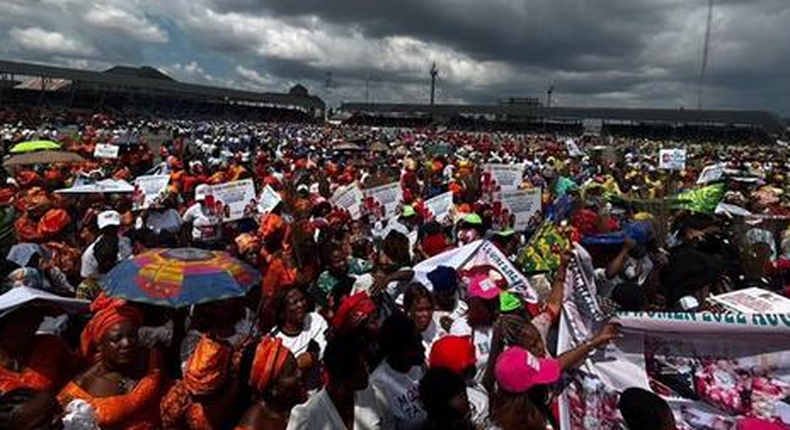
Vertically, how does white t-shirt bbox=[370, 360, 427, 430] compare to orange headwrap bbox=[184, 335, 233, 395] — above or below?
below

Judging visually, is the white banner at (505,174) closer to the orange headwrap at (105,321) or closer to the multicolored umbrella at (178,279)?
the multicolored umbrella at (178,279)

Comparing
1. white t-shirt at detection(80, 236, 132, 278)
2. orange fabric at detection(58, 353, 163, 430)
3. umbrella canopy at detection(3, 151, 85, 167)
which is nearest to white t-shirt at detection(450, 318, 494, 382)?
orange fabric at detection(58, 353, 163, 430)

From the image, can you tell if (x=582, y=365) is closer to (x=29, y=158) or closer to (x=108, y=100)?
(x=29, y=158)

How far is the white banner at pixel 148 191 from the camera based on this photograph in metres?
8.75

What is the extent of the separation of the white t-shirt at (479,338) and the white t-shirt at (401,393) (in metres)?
0.57

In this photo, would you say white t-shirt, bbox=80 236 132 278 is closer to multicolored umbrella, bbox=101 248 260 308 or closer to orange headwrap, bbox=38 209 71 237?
orange headwrap, bbox=38 209 71 237

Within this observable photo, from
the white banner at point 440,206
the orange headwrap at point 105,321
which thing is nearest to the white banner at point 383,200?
the white banner at point 440,206

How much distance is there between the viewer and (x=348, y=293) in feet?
17.6

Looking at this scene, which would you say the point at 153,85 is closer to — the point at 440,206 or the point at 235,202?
the point at 235,202

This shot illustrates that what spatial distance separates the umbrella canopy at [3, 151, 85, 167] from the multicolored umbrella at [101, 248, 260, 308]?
9064 mm

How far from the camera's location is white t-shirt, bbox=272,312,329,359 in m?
4.17

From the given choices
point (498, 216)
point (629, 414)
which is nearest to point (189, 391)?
point (629, 414)

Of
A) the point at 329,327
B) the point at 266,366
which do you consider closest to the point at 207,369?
the point at 266,366

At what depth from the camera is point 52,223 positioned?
23.2 ft
